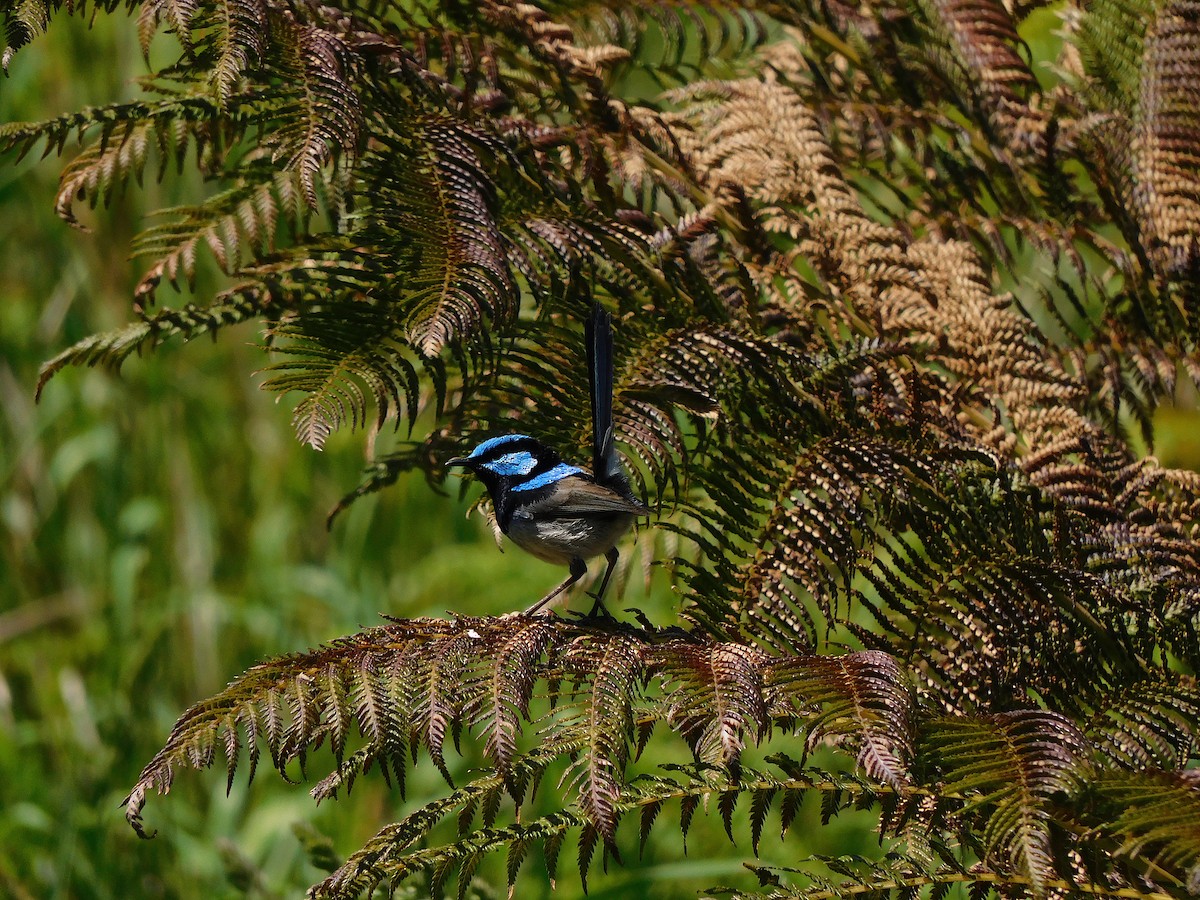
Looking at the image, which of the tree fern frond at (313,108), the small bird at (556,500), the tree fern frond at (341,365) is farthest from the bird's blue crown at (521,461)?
the tree fern frond at (313,108)

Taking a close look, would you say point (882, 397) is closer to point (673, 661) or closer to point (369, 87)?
point (673, 661)

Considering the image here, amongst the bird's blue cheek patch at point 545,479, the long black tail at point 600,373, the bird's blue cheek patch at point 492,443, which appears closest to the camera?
the long black tail at point 600,373

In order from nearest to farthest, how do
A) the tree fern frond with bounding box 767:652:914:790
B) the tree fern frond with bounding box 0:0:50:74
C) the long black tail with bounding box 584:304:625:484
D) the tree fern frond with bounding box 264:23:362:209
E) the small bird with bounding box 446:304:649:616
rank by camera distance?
the tree fern frond with bounding box 767:652:914:790 < the tree fern frond with bounding box 0:0:50:74 < the tree fern frond with bounding box 264:23:362:209 < the long black tail with bounding box 584:304:625:484 < the small bird with bounding box 446:304:649:616

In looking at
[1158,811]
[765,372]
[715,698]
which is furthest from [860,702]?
[765,372]

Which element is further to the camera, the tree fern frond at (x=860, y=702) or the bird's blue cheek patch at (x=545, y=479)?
the bird's blue cheek patch at (x=545, y=479)

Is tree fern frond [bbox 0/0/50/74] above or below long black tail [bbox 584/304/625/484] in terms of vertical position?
above

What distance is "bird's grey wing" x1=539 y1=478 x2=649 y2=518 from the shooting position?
2480 millimetres

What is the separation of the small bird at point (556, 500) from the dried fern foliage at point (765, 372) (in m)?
0.11

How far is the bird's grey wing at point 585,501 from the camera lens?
8.14 feet

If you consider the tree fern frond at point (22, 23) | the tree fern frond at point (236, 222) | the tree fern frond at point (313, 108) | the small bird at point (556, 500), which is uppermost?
the tree fern frond at point (22, 23)

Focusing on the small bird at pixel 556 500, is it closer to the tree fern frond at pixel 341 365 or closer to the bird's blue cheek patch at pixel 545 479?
the bird's blue cheek patch at pixel 545 479

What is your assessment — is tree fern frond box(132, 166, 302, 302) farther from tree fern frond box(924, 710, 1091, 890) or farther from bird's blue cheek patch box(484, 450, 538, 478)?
tree fern frond box(924, 710, 1091, 890)

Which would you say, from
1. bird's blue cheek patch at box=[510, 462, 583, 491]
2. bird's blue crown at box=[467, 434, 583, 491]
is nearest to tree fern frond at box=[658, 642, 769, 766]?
bird's blue crown at box=[467, 434, 583, 491]

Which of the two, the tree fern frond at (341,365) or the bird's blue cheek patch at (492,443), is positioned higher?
the tree fern frond at (341,365)
